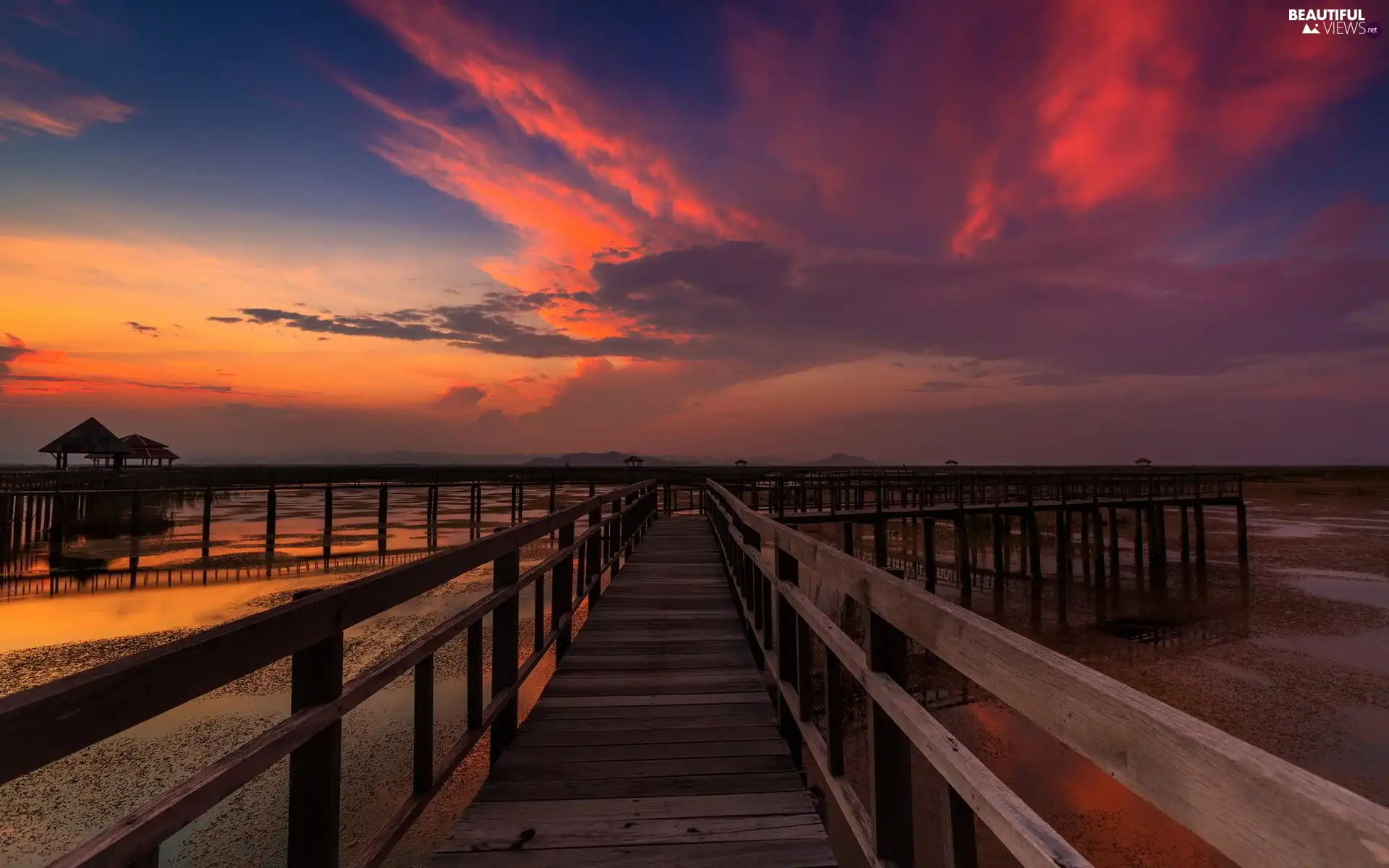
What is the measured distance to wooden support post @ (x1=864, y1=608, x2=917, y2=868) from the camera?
82.7 inches

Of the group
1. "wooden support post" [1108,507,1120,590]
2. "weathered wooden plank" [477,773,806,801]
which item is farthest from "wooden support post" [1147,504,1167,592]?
"weathered wooden plank" [477,773,806,801]

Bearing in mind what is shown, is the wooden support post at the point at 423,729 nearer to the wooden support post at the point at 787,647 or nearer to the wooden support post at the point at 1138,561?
the wooden support post at the point at 787,647

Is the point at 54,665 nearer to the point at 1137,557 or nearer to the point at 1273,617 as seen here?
the point at 1273,617

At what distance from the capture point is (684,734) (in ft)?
13.0

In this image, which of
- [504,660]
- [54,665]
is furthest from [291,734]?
[54,665]

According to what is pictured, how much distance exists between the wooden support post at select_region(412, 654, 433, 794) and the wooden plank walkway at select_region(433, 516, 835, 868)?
437mm

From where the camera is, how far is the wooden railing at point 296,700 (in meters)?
1.04

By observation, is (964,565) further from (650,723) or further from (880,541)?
(650,723)

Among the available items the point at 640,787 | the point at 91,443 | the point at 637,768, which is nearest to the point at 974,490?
the point at 637,768

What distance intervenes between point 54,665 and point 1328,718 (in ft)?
58.1

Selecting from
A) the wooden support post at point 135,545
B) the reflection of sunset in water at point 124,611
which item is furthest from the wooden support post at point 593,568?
the wooden support post at point 135,545

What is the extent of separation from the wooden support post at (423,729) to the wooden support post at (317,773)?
642 mm

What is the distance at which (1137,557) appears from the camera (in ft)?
72.9

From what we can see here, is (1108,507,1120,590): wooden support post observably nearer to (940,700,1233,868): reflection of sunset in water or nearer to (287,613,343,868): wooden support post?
(940,700,1233,868): reflection of sunset in water
